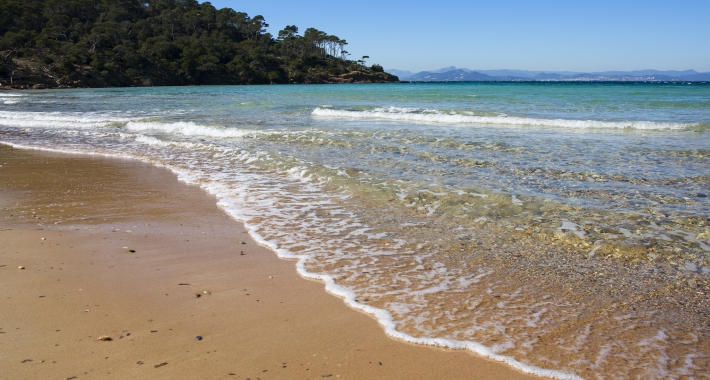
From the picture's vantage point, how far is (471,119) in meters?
17.7

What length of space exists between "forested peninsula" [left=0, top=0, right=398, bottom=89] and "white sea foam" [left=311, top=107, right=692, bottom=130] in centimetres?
5764

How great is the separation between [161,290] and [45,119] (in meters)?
20.1

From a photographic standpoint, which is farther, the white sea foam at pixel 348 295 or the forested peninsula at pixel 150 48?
the forested peninsula at pixel 150 48

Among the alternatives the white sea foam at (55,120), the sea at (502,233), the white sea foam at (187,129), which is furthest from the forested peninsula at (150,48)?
the sea at (502,233)

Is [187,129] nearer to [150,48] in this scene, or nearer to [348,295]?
[348,295]

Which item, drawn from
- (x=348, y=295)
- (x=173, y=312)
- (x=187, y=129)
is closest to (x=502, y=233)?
(x=348, y=295)

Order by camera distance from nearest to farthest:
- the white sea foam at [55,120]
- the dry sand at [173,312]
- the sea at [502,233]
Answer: the dry sand at [173,312] < the sea at [502,233] < the white sea foam at [55,120]

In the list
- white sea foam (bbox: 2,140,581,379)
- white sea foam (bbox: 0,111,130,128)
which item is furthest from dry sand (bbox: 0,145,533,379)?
white sea foam (bbox: 0,111,130,128)

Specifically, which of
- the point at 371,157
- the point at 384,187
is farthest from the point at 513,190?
the point at 371,157

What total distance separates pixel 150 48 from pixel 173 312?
90.9 m

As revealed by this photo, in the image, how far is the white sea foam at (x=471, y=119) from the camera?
15.2 meters

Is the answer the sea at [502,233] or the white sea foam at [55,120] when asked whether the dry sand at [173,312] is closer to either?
the sea at [502,233]

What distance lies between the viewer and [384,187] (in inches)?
274

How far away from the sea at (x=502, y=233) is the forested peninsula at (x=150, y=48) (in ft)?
218
